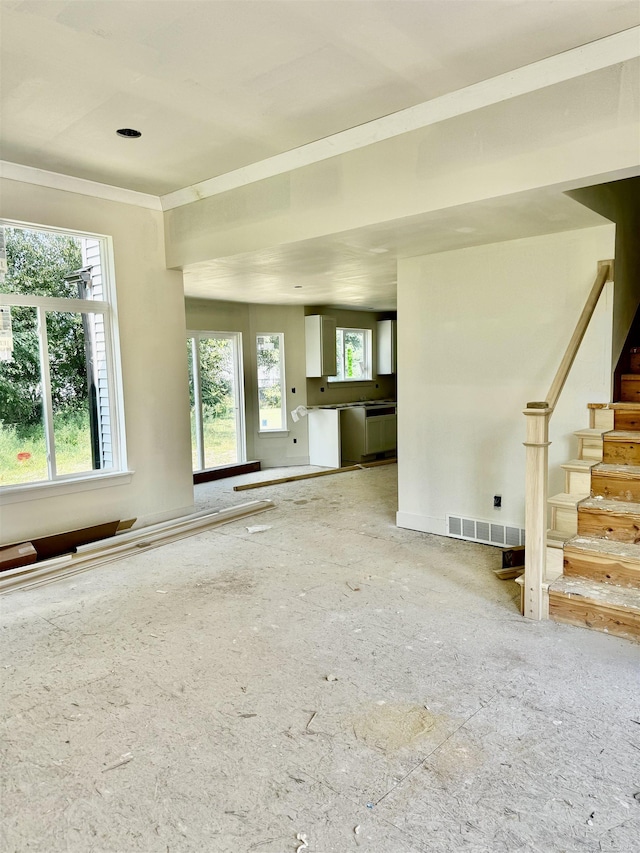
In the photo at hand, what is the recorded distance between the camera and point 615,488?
3.50 m

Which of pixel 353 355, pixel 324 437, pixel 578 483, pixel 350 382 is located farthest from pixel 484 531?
pixel 353 355

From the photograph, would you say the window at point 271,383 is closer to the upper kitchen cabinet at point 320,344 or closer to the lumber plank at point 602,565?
the upper kitchen cabinet at point 320,344

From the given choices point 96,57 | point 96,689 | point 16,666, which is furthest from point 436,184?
point 16,666

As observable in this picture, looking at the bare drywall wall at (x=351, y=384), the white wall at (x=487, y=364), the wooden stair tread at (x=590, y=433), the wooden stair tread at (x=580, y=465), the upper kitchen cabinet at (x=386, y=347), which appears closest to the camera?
the wooden stair tread at (x=580, y=465)

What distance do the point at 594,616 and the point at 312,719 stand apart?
1669mm

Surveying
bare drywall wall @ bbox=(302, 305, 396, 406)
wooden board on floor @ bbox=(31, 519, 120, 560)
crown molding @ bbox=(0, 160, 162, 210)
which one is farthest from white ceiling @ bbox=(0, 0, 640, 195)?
bare drywall wall @ bbox=(302, 305, 396, 406)

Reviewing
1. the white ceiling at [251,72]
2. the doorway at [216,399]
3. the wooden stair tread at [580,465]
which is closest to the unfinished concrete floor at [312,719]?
the wooden stair tread at [580,465]

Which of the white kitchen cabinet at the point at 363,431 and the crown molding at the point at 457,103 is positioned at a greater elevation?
the crown molding at the point at 457,103

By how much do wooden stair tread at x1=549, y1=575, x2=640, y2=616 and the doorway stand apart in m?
5.55

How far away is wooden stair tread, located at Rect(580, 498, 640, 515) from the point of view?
10.7ft

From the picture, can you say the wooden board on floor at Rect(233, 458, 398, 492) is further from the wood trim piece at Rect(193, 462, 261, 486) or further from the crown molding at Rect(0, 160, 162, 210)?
the crown molding at Rect(0, 160, 162, 210)

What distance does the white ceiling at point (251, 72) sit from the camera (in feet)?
8.14

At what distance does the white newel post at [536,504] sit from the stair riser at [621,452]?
0.82 m

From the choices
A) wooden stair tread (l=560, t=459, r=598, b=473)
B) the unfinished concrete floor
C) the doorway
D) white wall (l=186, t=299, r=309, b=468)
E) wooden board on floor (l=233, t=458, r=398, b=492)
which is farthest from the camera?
white wall (l=186, t=299, r=309, b=468)
